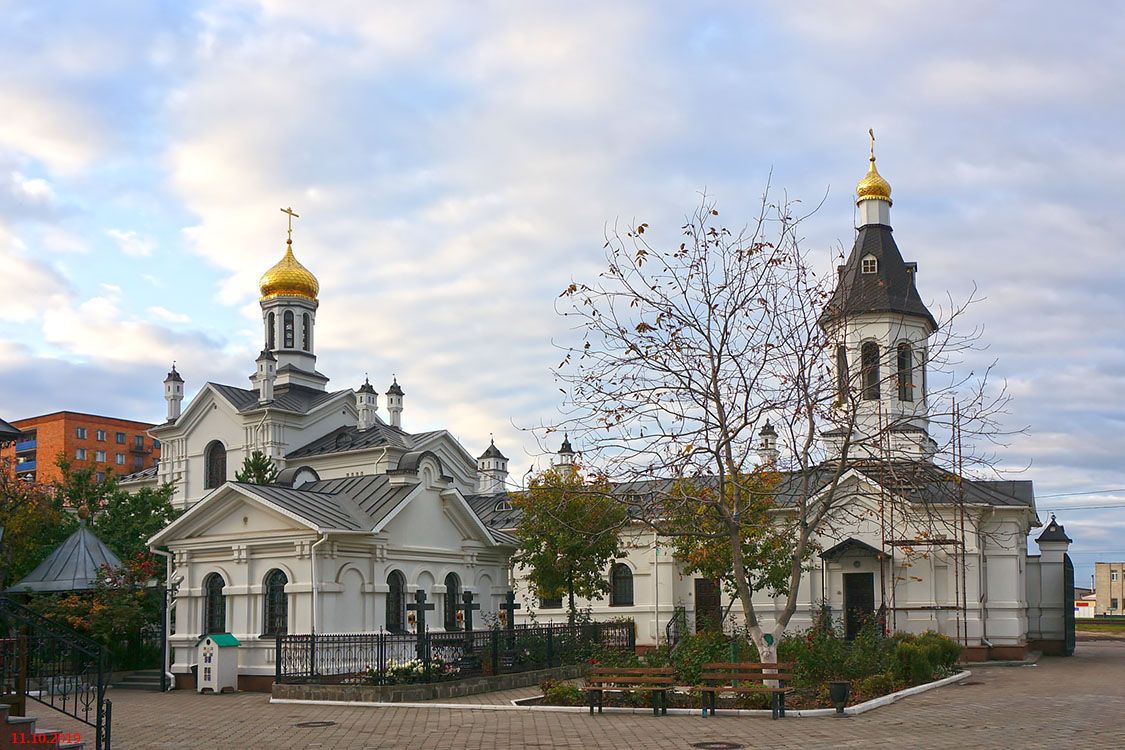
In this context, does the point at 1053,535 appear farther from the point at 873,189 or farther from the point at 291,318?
the point at 291,318

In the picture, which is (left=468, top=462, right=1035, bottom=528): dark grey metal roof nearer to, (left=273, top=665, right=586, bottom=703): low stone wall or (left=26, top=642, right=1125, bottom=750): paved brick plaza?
(left=26, top=642, right=1125, bottom=750): paved brick plaza

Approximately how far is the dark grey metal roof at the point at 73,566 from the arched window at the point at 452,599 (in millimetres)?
8875

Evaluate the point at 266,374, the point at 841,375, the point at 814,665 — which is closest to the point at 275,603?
the point at 814,665

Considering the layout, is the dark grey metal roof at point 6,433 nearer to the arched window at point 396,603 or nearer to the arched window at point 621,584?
the arched window at point 396,603

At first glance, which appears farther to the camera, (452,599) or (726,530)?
(452,599)

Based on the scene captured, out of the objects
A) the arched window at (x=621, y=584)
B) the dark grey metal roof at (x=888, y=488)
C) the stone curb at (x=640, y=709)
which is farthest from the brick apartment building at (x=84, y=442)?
the stone curb at (x=640, y=709)

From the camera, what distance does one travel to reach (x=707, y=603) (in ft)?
128

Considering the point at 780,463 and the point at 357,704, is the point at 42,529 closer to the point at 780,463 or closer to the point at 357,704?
the point at 357,704

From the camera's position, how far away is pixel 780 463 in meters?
22.4

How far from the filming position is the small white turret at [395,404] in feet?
169

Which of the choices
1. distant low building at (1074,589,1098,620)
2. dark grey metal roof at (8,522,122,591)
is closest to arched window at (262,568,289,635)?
dark grey metal roof at (8,522,122,591)

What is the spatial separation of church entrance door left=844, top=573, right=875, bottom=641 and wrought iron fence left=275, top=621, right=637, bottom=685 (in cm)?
1224

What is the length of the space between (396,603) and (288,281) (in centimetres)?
2527

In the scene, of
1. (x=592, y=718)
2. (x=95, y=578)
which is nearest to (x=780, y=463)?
(x=592, y=718)
